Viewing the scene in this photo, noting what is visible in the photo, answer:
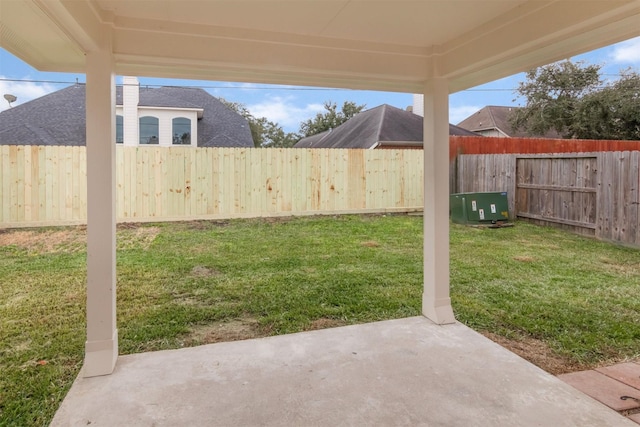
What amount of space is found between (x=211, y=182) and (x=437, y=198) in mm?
5711

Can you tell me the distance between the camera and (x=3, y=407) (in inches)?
79.9

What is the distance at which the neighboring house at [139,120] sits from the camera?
10.2 metres

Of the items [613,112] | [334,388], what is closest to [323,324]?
[334,388]

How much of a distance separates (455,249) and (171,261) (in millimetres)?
3764

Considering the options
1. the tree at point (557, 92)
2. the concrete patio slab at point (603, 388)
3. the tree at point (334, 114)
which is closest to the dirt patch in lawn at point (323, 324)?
the concrete patio slab at point (603, 388)

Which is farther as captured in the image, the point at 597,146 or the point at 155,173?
the point at 597,146

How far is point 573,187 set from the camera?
6.61 metres

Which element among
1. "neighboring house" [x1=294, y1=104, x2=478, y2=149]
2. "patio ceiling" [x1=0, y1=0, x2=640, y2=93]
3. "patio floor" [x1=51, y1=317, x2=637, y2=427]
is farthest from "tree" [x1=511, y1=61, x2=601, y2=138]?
"patio floor" [x1=51, y1=317, x2=637, y2=427]

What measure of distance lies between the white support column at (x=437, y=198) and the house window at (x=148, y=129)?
10.3 meters

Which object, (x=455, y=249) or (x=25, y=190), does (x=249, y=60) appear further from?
(x=25, y=190)

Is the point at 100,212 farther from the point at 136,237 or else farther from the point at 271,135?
the point at 271,135

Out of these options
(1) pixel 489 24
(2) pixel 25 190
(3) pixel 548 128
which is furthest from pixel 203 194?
(3) pixel 548 128

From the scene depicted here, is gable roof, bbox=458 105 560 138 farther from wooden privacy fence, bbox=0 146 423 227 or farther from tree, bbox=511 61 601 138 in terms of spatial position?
wooden privacy fence, bbox=0 146 423 227

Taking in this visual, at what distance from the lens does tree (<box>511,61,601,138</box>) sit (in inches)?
566
